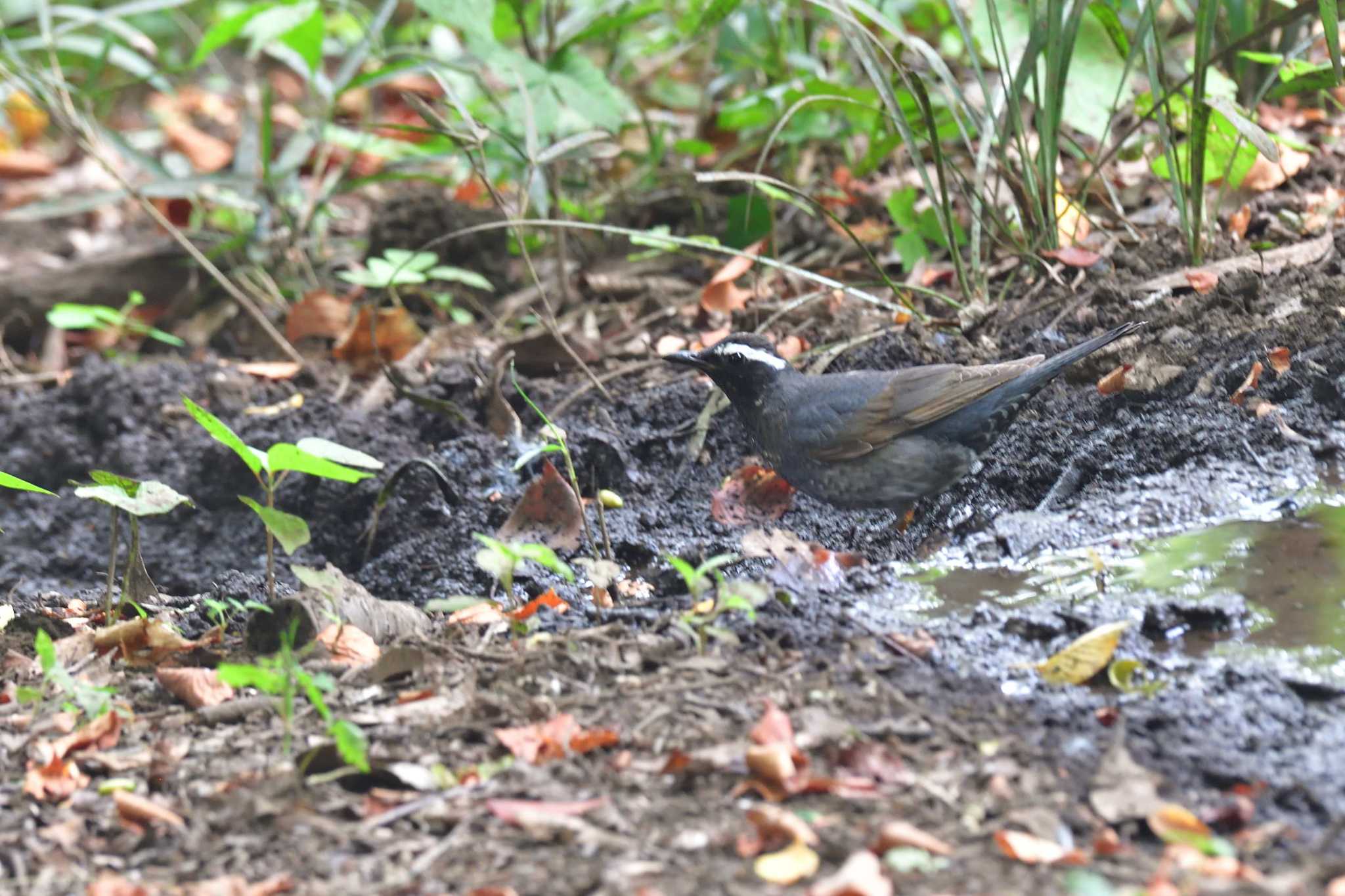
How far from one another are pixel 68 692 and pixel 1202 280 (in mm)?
3992

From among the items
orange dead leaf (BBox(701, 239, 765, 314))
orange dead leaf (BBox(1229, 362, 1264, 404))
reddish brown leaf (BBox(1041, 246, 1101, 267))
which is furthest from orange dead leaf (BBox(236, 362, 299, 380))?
orange dead leaf (BBox(1229, 362, 1264, 404))

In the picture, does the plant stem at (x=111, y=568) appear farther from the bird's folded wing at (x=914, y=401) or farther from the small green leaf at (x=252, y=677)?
the bird's folded wing at (x=914, y=401)

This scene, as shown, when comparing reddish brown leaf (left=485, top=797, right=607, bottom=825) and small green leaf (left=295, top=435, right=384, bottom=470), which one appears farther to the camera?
small green leaf (left=295, top=435, right=384, bottom=470)

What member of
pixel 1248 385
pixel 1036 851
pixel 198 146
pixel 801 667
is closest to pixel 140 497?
pixel 801 667

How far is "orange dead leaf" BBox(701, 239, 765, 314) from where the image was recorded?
5.95 metres

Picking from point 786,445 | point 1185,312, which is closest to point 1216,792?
point 786,445

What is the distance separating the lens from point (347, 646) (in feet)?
11.6

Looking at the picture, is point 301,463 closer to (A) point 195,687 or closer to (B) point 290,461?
(B) point 290,461

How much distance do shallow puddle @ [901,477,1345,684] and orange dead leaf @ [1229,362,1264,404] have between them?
20.0 inches

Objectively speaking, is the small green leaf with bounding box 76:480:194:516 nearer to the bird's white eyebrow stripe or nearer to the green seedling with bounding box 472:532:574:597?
the green seedling with bounding box 472:532:574:597

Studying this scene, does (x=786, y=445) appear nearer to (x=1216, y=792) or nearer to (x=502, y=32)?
(x=1216, y=792)

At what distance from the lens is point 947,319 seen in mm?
5355

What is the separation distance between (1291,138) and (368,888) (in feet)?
17.4

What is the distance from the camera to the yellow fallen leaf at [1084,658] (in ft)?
10.2
